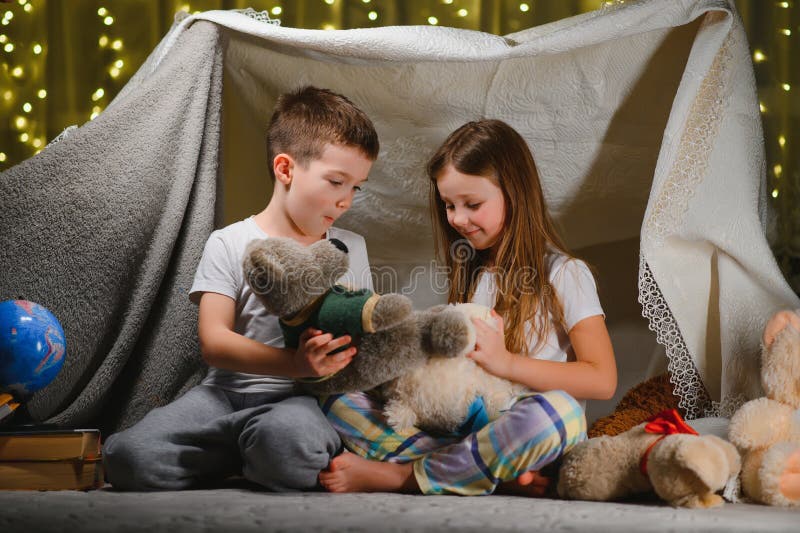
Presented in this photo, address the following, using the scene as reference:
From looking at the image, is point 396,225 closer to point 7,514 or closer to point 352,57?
point 352,57

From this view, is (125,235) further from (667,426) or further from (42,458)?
(667,426)

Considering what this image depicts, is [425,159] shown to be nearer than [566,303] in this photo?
No

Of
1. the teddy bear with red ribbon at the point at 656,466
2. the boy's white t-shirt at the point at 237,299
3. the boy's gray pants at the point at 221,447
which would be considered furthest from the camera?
the boy's white t-shirt at the point at 237,299

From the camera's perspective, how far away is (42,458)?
3.41 ft

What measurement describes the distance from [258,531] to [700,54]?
38.4 inches

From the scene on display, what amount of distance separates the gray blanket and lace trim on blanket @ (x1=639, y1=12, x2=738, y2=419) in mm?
745

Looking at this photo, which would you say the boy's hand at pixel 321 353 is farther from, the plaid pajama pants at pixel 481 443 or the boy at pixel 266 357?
the plaid pajama pants at pixel 481 443

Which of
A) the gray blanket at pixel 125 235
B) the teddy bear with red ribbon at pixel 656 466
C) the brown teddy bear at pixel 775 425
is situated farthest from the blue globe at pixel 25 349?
the brown teddy bear at pixel 775 425

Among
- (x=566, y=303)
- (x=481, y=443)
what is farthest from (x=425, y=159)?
(x=481, y=443)

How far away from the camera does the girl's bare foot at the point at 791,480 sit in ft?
3.14

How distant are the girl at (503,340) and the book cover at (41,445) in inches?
13.1

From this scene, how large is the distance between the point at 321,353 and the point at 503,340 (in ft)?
0.94

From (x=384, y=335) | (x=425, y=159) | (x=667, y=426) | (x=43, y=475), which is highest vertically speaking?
(x=425, y=159)

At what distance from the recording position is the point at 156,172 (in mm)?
1326
